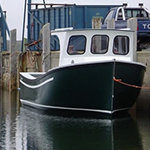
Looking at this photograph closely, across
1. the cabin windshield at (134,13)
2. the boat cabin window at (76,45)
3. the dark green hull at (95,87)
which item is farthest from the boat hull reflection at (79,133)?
the cabin windshield at (134,13)

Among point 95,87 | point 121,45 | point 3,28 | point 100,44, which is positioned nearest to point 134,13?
point 121,45

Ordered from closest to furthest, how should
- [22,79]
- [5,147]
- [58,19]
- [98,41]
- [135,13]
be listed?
[5,147]
[98,41]
[22,79]
[135,13]
[58,19]

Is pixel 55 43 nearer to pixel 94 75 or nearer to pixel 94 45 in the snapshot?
pixel 94 45

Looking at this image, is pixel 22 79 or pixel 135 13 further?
pixel 135 13

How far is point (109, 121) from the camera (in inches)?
574

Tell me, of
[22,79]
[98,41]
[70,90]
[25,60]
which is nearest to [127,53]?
[98,41]

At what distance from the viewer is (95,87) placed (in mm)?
14703

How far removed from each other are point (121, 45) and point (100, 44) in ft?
2.18

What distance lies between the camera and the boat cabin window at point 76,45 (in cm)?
1552

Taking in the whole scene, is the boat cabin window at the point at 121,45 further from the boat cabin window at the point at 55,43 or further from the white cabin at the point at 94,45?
the boat cabin window at the point at 55,43

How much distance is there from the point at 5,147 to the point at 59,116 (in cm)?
402

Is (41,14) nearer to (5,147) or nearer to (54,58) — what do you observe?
(54,58)

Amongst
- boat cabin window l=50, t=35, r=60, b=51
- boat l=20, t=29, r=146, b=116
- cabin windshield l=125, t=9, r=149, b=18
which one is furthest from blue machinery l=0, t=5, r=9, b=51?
boat l=20, t=29, r=146, b=116

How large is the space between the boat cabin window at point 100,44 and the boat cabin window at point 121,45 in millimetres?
269
